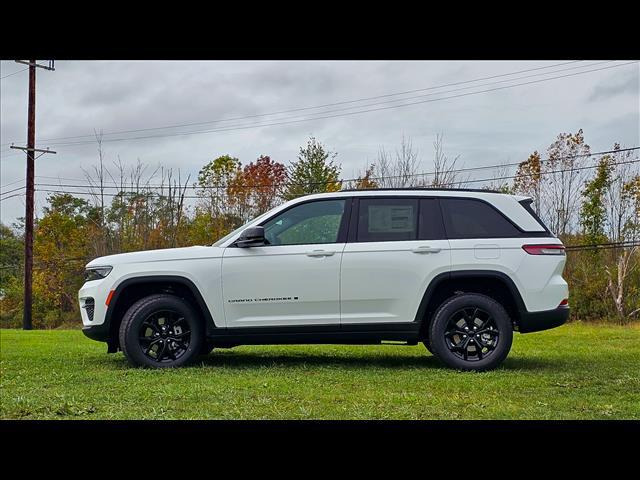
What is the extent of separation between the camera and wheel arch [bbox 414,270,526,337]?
7324 mm

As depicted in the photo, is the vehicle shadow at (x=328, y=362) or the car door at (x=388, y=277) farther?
the vehicle shadow at (x=328, y=362)

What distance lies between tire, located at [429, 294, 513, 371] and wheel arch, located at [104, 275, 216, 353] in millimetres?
2228

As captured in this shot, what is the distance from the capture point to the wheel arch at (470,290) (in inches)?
288

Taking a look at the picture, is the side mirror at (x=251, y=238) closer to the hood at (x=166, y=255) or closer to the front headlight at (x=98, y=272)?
the hood at (x=166, y=255)

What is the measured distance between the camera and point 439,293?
24.6 ft

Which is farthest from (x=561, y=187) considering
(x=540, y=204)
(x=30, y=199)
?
(x=30, y=199)

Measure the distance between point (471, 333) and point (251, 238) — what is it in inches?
91.7

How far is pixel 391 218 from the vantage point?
759cm

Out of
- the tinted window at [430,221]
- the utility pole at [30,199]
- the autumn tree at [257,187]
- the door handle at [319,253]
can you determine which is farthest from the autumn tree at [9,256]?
the tinted window at [430,221]

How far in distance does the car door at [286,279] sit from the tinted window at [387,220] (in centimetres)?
21

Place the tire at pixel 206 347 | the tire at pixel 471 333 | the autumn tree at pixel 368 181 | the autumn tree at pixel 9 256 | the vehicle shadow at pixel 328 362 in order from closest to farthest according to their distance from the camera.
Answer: the tire at pixel 471 333 → the vehicle shadow at pixel 328 362 → the tire at pixel 206 347 → the autumn tree at pixel 368 181 → the autumn tree at pixel 9 256
